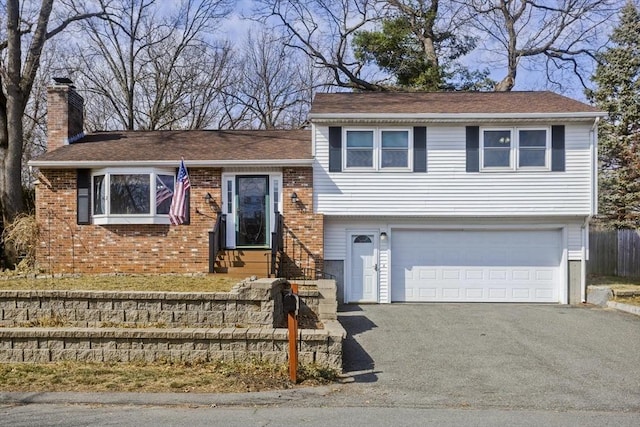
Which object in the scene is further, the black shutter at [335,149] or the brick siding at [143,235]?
the black shutter at [335,149]

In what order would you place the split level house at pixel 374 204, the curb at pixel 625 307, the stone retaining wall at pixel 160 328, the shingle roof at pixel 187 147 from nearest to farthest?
the stone retaining wall at pixel 160 328, the curb at pixel 625 307, the split level house at pixel 374 204, the shingle roof at pixel 187 147

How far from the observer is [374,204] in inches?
620

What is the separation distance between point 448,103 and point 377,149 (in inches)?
113

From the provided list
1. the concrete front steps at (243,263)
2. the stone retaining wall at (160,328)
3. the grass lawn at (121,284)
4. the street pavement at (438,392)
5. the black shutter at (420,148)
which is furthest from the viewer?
the black shutter at (420,148)

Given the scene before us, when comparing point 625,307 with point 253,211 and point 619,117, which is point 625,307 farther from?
point 619,117

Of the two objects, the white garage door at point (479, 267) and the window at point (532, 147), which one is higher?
the window at point (532, 147)

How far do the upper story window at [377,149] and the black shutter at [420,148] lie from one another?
6.9 inches

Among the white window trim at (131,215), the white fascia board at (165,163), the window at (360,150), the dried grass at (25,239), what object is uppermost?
the window at (360,150)

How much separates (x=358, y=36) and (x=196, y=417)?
23.1m

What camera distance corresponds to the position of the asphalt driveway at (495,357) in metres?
7.74

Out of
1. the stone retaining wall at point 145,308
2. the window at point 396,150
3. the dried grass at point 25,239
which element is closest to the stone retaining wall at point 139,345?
the stone retaining wall at point 145,308

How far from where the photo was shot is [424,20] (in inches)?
1107

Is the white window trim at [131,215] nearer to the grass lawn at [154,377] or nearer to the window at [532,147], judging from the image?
the grass lawn at [154,377]

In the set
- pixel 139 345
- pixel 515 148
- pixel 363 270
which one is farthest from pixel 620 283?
pixel 139 345
